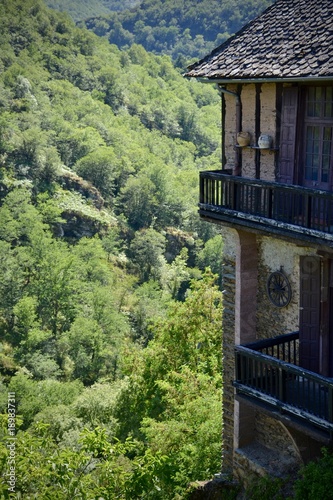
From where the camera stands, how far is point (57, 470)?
18875mm

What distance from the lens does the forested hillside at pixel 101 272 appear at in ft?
69.1

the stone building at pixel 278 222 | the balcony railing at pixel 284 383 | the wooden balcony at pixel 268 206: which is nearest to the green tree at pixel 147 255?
the stone building at pixel 278 222

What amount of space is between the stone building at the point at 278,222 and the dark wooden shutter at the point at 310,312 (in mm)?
20

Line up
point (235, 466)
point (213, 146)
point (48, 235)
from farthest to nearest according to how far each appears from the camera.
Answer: point (213, 146) → point (48, 235) → point (235, 466)

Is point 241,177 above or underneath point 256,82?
underneath

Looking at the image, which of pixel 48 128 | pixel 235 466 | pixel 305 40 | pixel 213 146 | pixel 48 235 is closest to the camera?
pixel 305 40

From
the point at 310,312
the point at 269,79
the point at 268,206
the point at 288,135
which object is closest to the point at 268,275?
the point at 310,312

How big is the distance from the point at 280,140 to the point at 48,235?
55.0m

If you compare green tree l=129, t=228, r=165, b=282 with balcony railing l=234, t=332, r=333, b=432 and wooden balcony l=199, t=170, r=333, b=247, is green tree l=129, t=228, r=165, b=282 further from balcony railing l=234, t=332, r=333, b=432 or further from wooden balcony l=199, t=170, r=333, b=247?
balcony railing l=234, t=332, r=333, b=432

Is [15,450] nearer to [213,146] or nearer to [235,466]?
[235,466]

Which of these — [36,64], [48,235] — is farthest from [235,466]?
[36,64]

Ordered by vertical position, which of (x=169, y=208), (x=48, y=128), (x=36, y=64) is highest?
(x=36, y=64)

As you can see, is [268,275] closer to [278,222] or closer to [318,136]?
[278,222]

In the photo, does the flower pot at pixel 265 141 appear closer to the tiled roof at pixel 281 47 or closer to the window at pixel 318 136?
the window at pixel 318 136
